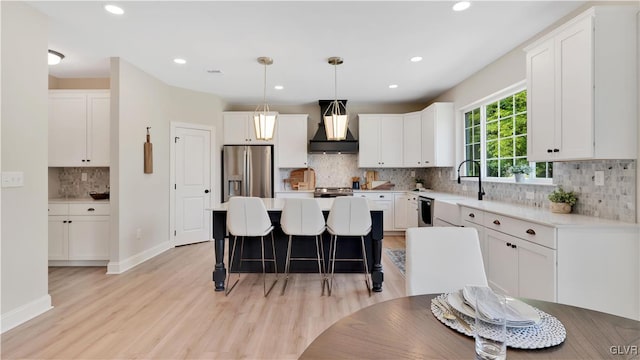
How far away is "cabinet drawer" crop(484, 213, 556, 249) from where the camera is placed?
204 centimetres

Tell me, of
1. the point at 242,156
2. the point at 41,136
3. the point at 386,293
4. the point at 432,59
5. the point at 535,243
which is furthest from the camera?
the point at 242,156

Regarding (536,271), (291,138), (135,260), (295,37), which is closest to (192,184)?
(135,260)

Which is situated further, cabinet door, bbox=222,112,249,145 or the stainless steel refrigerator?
cabinet door, bbox=222,112,249,145

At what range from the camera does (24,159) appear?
2455 mm

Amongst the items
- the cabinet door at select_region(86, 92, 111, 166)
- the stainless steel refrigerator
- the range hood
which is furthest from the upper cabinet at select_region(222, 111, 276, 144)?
the cabinet door at select_region(86, 92, 111, 166)

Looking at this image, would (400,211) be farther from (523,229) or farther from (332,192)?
(523,229)

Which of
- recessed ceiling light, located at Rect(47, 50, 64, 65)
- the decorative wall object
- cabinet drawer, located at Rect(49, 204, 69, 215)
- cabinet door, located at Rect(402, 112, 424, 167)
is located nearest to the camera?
recessed ceiling light, located at Rect(47, 50, 64, 65)

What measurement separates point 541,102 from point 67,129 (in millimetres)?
5423

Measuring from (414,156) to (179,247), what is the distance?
4428 mm

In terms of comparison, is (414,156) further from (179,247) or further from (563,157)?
(179,247)

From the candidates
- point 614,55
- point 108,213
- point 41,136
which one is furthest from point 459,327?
point 108,213

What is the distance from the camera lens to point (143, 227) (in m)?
4.18

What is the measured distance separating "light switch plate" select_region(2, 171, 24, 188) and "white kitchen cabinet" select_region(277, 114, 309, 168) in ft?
12.3

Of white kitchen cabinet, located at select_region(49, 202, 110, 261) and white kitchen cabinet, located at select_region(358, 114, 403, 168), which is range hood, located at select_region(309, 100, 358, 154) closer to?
white kitchen cabinet, located at select_region(358, 114, 403, 168)
